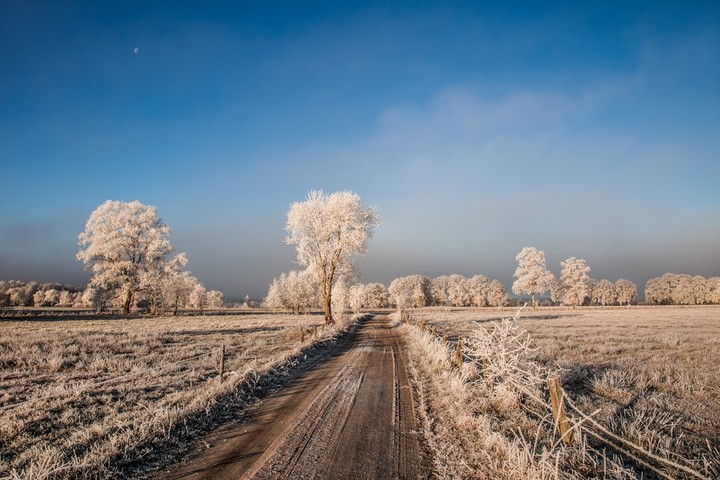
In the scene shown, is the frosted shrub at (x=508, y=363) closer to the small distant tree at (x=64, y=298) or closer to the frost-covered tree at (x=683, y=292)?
the small distant tree at (x=64, y=298)

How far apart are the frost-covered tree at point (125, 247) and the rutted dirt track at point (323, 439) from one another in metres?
38.1

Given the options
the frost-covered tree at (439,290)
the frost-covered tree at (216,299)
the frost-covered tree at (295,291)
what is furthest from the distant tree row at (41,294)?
the frost-covered tree at (439,290)

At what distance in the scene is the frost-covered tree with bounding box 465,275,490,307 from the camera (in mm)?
125375

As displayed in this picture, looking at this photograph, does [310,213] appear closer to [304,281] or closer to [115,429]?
[115,429]

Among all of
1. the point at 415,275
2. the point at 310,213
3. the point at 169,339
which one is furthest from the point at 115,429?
the point at 415,275

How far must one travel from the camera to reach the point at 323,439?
6535 mm

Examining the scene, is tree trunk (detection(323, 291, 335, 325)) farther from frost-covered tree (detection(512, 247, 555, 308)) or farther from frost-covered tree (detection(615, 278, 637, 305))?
frost-covered tree (detection(615, 278, 637, 305))

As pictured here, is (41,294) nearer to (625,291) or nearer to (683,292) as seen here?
(625,291)

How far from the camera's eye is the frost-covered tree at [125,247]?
127 ft

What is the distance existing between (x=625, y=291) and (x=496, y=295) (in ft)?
185

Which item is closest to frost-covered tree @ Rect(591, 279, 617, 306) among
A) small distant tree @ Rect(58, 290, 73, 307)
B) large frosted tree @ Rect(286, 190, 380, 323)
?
large frosted tree @ Rect(286, 190, 380, 323)

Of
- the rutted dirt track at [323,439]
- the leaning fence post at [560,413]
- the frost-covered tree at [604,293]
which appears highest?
the leaning fence post at [560,413]

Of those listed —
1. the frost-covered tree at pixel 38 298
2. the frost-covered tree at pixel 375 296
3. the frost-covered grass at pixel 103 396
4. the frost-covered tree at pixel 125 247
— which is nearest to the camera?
the frost-covered grass at pixel 103 396

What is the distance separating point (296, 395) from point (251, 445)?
3452mm
